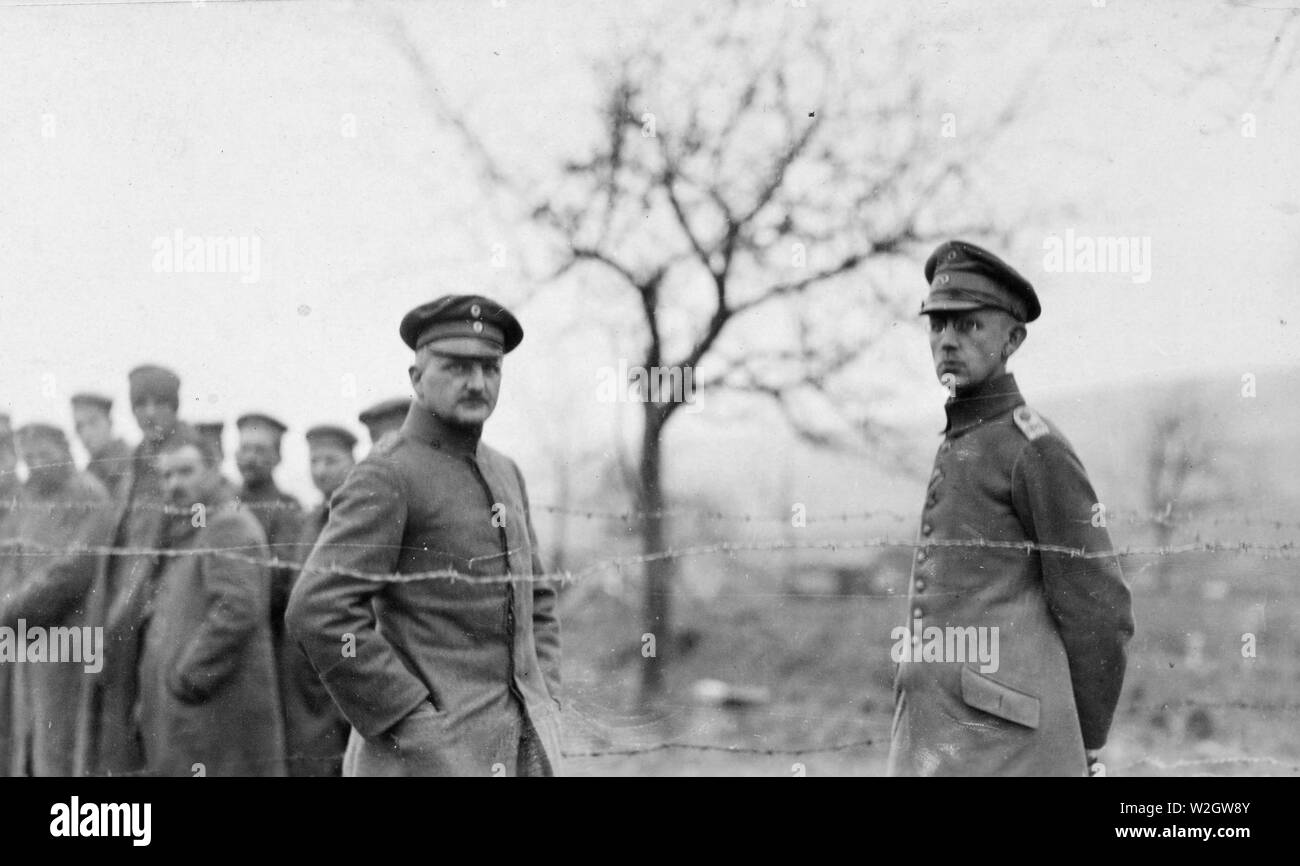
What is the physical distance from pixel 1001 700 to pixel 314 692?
5.30 ft

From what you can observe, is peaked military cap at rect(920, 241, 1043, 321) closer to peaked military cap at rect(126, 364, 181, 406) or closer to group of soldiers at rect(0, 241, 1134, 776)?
group of soldiers at rect(0, 241, 1134, 776)

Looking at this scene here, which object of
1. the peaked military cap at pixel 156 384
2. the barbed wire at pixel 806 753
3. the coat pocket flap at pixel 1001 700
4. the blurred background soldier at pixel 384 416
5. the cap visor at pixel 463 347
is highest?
the cap visor at pixel 463 347

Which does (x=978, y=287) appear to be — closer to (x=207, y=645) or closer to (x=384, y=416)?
(x=384, y=416)

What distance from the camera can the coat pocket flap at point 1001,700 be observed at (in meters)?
2.95

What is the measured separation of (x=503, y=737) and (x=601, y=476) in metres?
0.63

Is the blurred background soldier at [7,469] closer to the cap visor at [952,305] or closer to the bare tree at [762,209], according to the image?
the bare tree at [762,209]

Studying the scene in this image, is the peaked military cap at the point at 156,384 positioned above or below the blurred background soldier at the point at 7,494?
above

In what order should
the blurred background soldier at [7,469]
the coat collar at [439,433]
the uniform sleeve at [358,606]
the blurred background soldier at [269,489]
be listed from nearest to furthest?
the uniform sleeve at [358,606] < the coat collar at [439,433] < the blurred background soldier at [269,489] < the blurred background soldier at [7,469]

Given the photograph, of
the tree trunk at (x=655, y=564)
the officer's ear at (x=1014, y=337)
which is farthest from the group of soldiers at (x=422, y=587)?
the tree trunk at (x=655, y=564)

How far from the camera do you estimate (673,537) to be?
3127mm

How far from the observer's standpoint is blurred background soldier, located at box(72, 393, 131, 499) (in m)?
3.20

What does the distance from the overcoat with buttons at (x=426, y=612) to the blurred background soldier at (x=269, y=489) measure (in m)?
0.13

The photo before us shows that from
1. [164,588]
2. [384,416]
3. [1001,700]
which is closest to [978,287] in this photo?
[1001,700]
